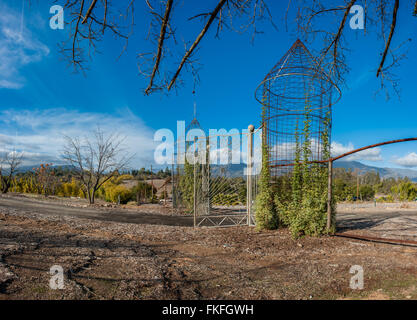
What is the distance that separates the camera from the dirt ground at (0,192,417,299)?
110 inches

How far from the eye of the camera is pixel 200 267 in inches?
150

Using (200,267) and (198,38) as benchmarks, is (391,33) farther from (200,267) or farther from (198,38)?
(200,267)

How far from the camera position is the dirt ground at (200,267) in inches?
110

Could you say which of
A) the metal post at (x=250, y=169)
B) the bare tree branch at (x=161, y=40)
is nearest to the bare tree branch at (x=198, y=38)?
the bare tree branch at (x=161, y=40)

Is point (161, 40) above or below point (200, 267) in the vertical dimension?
above

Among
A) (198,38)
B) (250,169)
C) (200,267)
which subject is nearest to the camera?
(198,38)

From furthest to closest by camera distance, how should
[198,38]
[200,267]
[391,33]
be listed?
[200,267] → [391,33] → [198,38]

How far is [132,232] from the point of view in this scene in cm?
672

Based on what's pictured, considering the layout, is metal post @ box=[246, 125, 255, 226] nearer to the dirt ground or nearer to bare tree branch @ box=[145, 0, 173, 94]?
the dirt ground

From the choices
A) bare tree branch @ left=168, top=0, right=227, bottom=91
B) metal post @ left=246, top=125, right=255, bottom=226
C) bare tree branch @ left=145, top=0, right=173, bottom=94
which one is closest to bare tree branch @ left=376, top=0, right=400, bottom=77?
bare tree branch @ left=168, top=0, right=227, bottom=91

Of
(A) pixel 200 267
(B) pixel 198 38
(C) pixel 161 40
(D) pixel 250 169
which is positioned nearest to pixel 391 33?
(B) pixel 198 38

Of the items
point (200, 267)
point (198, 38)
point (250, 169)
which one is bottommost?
point (200, 267)
